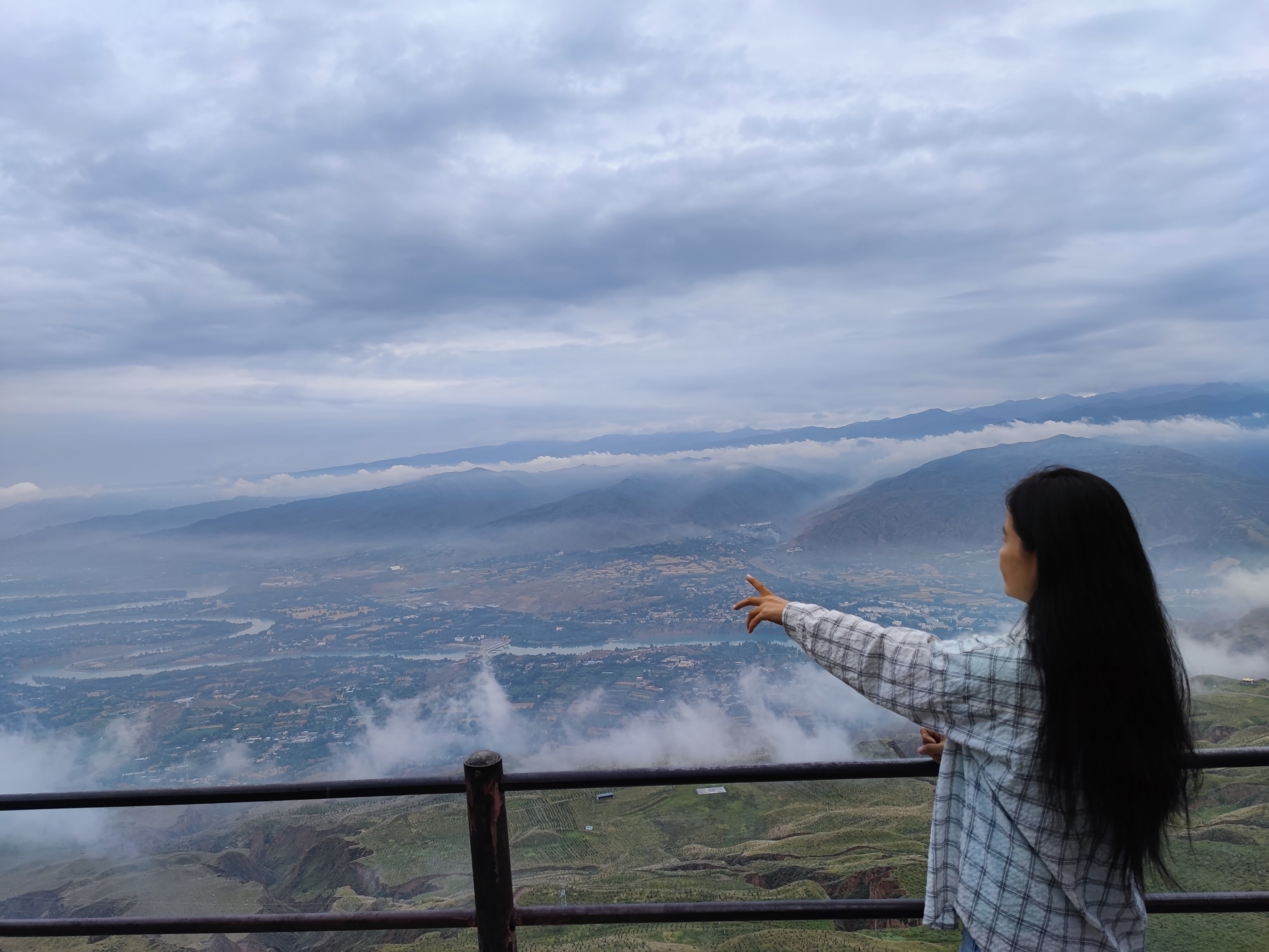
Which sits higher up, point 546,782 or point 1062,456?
point 546,782

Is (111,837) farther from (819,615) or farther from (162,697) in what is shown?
(819,615)

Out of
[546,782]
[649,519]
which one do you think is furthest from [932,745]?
[649,519]

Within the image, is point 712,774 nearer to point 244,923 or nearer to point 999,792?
point 999,792

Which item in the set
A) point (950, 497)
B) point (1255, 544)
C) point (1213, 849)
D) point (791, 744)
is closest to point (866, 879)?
point (1213, 849)

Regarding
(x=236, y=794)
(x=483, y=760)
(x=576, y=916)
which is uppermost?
(x=483, y=760)

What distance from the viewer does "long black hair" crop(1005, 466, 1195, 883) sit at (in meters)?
1.64

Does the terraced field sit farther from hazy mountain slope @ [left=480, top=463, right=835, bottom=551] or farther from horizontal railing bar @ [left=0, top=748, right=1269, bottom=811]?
hazy mountain slope @ [left=480, top=463, right=835, bottom=551]

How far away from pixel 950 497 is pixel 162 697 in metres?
140

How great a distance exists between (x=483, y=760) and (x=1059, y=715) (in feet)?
5.89

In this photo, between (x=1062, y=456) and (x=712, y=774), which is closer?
(x=712, y=774)

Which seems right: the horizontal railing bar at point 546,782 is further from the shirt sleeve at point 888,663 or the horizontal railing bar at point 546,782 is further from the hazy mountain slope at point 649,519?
the hazy mountain slope at point 649,519

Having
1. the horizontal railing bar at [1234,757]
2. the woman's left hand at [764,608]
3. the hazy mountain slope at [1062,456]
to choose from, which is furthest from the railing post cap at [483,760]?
the hazy mountain slope at [1062,456]

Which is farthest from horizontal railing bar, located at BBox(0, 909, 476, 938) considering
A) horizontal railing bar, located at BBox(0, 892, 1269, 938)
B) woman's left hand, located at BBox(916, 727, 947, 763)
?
woman's left hand, located at BBox(916, 727, 947, 763)

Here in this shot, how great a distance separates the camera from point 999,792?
1.76 metres
